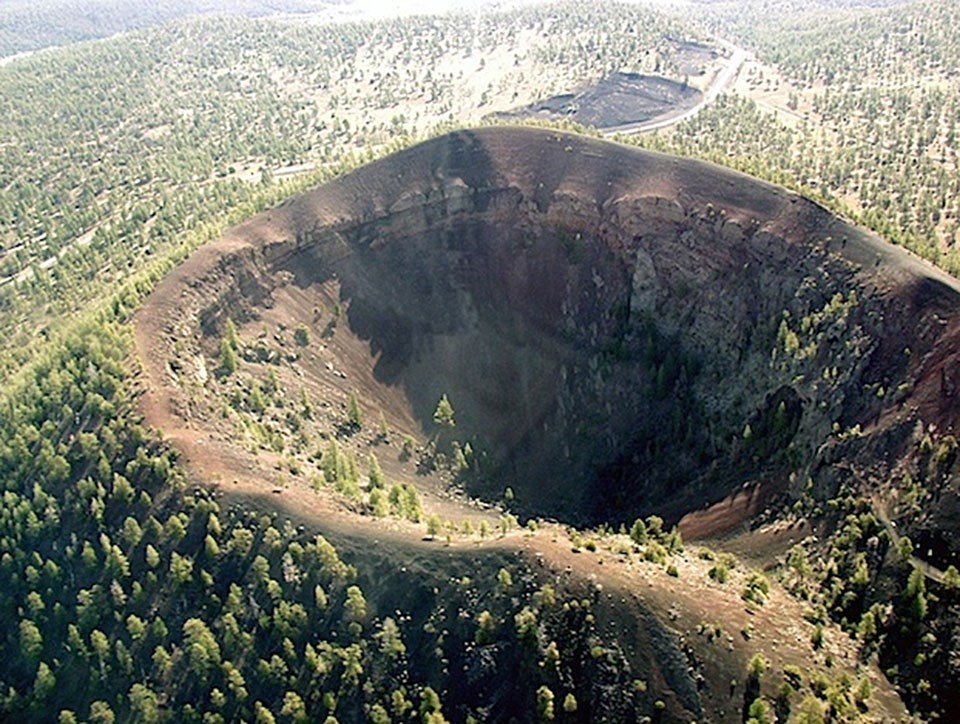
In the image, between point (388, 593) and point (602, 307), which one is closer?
point (388, 593)

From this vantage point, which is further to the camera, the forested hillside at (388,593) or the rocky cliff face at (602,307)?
the rocky cliff face at (602,307)

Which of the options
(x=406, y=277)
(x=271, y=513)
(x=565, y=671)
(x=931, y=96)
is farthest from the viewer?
(x=931, y=96)

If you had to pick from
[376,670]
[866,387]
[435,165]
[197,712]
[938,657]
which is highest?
[435,165]

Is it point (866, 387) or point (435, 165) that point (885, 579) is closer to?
point (866, 387)

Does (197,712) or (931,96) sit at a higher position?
(931,96)

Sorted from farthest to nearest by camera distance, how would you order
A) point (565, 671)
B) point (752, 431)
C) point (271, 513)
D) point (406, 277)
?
point (406, 277), point (752, 431), point (271, 513), point (565, 671)

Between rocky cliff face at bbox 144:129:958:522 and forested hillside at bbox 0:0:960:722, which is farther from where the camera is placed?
rocky cliff face at bbox 144:129:958:522

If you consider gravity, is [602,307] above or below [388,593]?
above

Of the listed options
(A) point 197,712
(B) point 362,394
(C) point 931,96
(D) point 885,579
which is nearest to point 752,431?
(D) point 885,579
